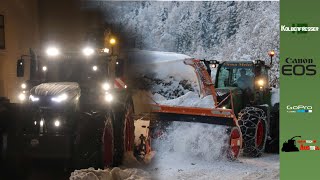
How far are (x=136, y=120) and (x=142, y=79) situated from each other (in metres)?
0.35

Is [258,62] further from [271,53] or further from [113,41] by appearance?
[113,41]

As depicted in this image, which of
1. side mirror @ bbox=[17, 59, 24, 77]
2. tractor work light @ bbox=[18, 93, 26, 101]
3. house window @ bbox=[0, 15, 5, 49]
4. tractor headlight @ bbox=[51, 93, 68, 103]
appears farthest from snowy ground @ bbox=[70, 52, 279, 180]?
house window @ bbox=[0, 15, 5, 49]

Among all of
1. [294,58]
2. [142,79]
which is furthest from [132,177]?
[294,58]

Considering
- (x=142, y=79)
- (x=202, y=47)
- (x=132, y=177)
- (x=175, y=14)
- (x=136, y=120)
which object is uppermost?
(x=175, y=14)

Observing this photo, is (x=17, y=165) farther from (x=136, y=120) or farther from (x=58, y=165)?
(x=136, y=120)

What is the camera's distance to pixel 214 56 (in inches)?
142

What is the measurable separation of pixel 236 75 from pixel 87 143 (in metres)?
1.52

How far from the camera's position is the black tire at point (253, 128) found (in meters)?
3.74

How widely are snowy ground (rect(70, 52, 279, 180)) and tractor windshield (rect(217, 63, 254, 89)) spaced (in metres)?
0.25

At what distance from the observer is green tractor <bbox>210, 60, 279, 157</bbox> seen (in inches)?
144

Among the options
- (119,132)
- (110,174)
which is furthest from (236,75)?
(110,174)

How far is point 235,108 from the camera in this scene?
378 cm

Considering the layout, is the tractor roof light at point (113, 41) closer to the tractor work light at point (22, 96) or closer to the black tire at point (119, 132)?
the black tire at point (119, 132)

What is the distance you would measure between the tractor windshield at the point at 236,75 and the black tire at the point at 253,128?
0.72 feet
